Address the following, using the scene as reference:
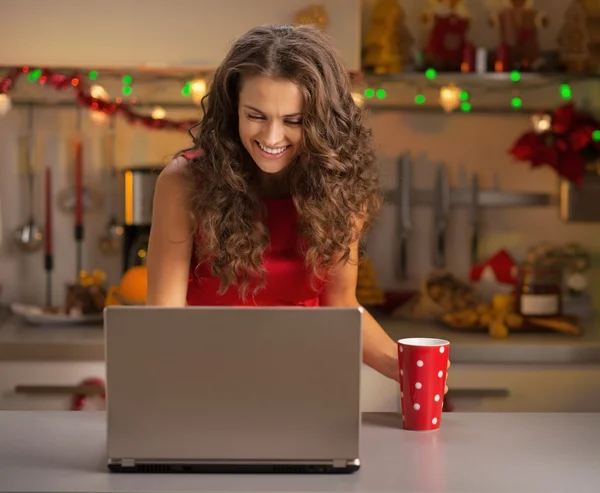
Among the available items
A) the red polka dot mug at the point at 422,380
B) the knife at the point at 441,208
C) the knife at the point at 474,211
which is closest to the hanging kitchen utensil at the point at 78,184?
the knife at the point at 441,208

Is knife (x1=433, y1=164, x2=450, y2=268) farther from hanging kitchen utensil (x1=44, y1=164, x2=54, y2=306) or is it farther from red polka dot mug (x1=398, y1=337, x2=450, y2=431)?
red polka dot mug (x1=398, y1=337, x2=450, y2=431)

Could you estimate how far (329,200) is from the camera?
5.23ft

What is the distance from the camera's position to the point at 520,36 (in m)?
2.87

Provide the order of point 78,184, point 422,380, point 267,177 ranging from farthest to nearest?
point 78,184 < point 267,177 < point 422,380

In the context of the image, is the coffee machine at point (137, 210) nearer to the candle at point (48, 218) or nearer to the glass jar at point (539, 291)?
the candle at point (48, 218)

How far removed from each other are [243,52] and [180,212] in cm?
28

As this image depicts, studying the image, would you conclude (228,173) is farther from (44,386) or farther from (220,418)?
(44,386)

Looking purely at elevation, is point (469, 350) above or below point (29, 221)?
below

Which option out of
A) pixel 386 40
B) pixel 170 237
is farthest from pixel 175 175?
pixel 386 40

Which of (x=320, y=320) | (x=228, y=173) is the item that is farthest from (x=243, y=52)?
(x=320, y=320)

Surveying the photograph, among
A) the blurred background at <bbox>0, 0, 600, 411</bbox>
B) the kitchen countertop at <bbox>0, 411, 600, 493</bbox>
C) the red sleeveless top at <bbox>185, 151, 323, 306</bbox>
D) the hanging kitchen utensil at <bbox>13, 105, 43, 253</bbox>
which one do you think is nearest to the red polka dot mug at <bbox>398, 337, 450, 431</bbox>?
the kitchen countertop at <bbox>0, 411, 600, 493</bbox>

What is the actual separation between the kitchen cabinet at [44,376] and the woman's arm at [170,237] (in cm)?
97

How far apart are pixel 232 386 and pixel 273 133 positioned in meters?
0.48

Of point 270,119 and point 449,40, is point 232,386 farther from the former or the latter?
point 449,40
